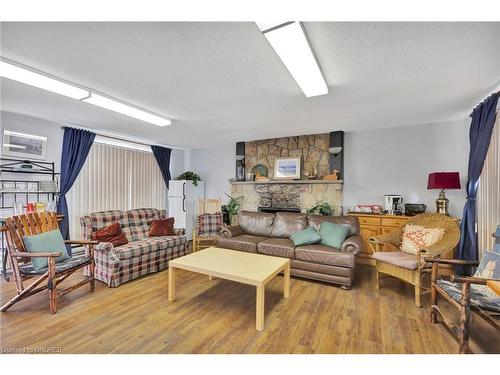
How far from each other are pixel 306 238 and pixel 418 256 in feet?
4.30

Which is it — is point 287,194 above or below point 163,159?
below

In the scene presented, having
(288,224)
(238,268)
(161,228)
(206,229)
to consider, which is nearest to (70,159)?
(161,228)

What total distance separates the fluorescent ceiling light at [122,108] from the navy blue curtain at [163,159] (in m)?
2.18

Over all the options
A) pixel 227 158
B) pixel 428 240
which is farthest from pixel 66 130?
pixel 428 240

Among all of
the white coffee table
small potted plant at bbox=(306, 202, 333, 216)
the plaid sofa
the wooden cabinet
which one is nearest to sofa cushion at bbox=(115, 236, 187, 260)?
the plaid sofa

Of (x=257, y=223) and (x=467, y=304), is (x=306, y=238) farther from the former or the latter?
(x=467, y=304)

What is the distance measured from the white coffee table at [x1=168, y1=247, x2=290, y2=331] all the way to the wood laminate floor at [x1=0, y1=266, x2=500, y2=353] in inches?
9.5

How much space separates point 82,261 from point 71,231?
1939mm

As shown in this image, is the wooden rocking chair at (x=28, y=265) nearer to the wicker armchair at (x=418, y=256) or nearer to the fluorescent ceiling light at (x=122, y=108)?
the fluorescent ceiling light at (x=122, y=108)

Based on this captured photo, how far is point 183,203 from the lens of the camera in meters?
5.54

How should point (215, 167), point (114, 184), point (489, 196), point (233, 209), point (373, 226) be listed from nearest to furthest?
point (489, 196)
point (373, 226)
point (114, 184)
point (233, 209)
point (215, 167)

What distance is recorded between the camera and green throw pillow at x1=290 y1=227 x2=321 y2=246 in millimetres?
3223

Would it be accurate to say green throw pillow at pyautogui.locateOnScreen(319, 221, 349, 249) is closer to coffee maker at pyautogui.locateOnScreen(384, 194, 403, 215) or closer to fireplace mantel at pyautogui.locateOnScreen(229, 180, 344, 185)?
coffee maker at pyautogui.locateOnScreen(384, 194, 403, 215)

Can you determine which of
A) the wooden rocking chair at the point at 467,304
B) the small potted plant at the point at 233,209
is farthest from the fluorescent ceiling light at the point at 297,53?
the small potted plant at the point at 233,209
